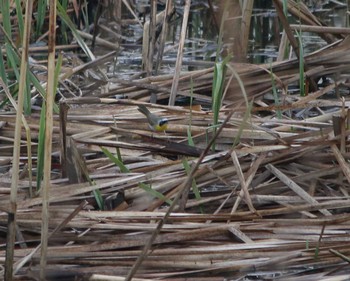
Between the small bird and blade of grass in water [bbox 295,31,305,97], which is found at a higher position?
blade of grass in water [bbox 295,31,305,97]

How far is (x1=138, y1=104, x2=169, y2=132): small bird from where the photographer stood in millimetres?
3236

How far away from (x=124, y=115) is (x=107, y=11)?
2619 mm

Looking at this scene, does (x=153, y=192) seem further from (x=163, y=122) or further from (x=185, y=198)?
(x=163, y=122)

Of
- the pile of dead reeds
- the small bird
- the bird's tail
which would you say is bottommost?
the pile of dead reeds

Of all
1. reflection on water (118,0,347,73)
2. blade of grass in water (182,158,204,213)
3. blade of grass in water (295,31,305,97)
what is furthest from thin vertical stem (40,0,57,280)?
reflection on water (118,0,347,73)

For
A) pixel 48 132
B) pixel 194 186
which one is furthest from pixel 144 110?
pixel 48 132

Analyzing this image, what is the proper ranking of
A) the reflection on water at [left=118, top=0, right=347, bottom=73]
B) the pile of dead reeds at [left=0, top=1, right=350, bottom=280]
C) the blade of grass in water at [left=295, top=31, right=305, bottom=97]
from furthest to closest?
1. the reflection on water at [left=118, top=0, right=347, bottom=73]
2. the blade of grass in water at [left=295, top=31, right=305, bottom=97]
3. the pile of dead reeds at [left=0, top=1, right=350, bottom=280]

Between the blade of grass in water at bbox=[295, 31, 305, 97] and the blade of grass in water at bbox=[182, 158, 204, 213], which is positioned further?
the blade of grass in water at bbox=[295, 31, 305, 97]

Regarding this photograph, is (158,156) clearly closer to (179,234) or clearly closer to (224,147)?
(224,147)

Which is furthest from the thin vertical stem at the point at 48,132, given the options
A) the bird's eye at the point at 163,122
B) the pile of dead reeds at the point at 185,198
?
the bird's eye at the point at 163,122

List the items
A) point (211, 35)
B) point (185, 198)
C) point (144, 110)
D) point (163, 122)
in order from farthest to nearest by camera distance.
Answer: point (211, 35)
point (144, 110)
point (163, 122)
point (185, 198)

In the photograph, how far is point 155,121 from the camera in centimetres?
327

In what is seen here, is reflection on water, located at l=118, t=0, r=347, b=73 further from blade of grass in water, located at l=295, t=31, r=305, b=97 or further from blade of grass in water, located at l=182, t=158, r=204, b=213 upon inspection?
blade of grass in water, located at l=182, t=158, r=204, b=213

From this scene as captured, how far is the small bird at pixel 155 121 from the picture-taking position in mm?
3236
